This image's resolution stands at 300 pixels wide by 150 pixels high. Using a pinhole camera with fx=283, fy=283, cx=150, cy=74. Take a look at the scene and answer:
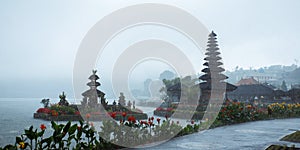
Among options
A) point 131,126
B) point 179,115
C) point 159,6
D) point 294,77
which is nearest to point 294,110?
point 179,115

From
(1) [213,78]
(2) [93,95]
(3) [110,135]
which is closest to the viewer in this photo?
(3) [110,135]

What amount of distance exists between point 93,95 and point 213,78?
10.5m

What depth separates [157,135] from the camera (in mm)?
8820

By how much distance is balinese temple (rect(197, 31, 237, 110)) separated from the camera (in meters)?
24.6

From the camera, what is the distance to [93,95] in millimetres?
22891

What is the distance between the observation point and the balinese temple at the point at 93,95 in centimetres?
2241

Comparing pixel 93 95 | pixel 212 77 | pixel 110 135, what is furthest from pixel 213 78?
pixel 110 135

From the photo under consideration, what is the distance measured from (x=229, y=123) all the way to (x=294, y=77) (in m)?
115

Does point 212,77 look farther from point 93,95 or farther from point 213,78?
point 93,95

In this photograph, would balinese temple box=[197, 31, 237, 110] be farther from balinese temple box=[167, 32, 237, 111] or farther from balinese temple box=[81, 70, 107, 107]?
balinese temple box=[81, 70, 107, 107]

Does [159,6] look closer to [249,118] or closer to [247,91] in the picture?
[249,118]

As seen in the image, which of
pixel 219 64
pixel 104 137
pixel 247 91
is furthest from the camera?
pixel 247 91

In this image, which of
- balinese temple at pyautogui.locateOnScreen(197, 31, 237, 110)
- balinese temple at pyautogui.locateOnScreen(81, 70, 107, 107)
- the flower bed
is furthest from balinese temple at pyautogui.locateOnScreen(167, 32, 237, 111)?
the flower bed

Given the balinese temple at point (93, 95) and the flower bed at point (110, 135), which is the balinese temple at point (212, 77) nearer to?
the balinese temple at point (93, 95)
